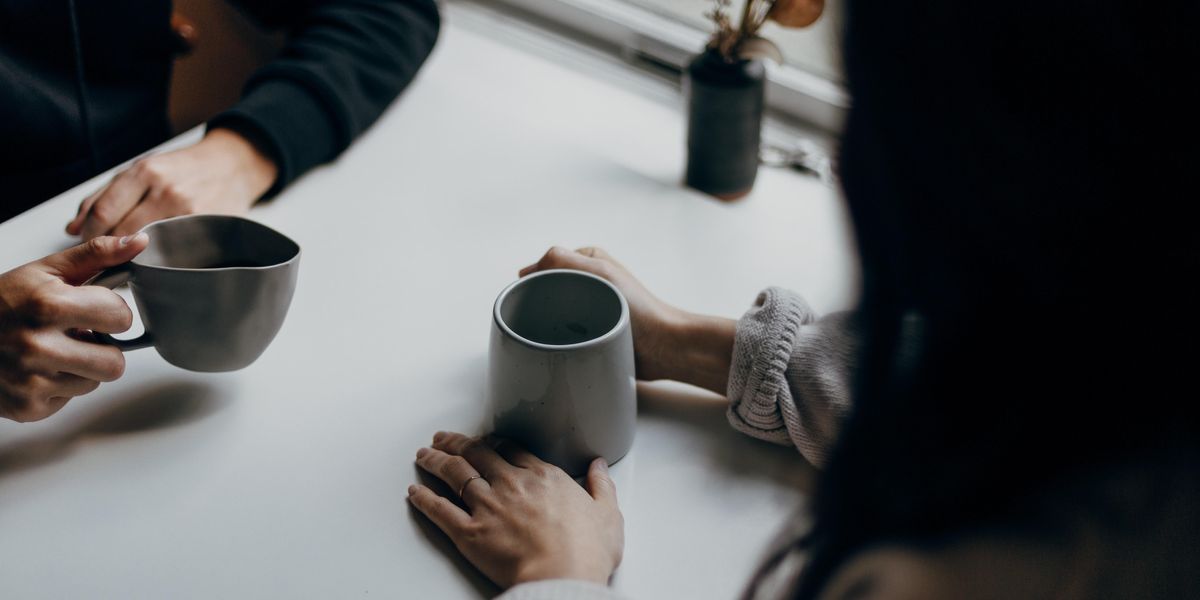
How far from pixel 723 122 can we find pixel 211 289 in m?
0.50

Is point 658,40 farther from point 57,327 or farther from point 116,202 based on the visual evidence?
point 57,327

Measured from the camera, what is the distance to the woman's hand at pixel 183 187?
0.74 m

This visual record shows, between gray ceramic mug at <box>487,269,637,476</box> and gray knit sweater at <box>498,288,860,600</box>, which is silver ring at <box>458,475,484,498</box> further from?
gray knit sweater at <box>498,288,860,600</box>

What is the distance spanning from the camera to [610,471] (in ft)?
1.93

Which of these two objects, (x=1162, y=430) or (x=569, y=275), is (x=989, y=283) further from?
(x=569, y=275)

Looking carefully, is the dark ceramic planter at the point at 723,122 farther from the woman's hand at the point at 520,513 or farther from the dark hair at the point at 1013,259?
the dark hair at the point at 1013,259

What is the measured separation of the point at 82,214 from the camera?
74cm

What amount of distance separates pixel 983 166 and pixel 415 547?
38 cm

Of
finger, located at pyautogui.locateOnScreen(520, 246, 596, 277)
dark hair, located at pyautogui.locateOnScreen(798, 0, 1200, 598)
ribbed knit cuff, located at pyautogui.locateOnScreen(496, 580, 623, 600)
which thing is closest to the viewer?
dark hair, located at pyautogui.locateOnScreen(798, 0, 1200, 598)

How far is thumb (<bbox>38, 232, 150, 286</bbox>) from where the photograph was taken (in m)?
0.57

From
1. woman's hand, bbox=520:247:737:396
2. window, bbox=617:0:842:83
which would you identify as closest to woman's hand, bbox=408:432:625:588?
woman's hand, bbox=520:247:737:396

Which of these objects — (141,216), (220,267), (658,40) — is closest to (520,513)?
(220,267)

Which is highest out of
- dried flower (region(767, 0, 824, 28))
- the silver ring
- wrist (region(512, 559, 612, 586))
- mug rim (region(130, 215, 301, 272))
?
dried flower (region(767, 0, 824, 28))

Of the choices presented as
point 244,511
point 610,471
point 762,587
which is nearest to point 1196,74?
point 762,587
